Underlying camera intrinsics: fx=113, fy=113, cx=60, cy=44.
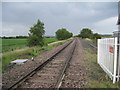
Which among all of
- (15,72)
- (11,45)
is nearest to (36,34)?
(15,72)

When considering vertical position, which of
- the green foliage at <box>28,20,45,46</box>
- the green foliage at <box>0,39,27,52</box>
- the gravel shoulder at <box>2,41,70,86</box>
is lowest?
the gravel shoulder at <box>2,41,70,86</box>

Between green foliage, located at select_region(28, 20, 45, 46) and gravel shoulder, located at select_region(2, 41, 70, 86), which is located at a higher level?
green foliage, located at select_region(28, 20, 45, 46)

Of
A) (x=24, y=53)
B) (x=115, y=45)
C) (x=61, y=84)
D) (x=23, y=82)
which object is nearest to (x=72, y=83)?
(x=61, y=84)

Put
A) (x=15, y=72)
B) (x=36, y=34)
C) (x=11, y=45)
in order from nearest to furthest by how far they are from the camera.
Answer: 1. (x=15, y=72)
2. (x=36, y=34)
3. (x=11, y=45)

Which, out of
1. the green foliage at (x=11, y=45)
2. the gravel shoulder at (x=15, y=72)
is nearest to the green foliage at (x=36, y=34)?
the green foliage at (x=11, y=45)

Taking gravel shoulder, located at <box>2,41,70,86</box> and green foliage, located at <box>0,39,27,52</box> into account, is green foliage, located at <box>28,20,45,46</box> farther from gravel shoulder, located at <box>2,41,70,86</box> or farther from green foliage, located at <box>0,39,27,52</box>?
gravel shoulder, located at <box>2,41,70,86</box>

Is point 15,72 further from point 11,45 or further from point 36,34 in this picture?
point 11,45

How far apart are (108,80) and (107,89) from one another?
833mm

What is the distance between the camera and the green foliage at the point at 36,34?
16.8 meters

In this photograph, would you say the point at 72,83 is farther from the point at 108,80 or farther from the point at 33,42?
the point at 33,42

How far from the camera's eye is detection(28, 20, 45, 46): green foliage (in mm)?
16792

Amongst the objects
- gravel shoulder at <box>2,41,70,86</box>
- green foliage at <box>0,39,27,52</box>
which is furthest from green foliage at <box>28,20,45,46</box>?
gravel shoulder at <box>2,41,70,86</box>

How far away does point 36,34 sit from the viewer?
17.5 m

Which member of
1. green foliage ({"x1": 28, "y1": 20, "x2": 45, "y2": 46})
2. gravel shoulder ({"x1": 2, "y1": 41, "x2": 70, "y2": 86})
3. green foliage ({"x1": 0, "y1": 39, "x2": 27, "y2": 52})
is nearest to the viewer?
gravel shoulder ({"x1": 2, "y1": 41, "x2": 70, "y2": 86})
